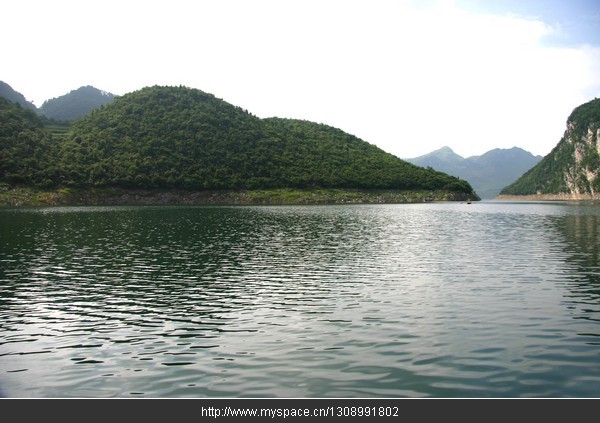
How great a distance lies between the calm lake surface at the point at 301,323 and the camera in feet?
60.0

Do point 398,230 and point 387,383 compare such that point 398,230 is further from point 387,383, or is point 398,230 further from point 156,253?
point 387,383

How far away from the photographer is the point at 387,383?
58.9 ft

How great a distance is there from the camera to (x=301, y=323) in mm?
26531

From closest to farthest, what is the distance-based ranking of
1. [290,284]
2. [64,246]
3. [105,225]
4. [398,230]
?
[290,284], [64,246], [398,230], [105,225]

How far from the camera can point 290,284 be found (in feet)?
125

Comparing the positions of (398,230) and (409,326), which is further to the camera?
(398,230)

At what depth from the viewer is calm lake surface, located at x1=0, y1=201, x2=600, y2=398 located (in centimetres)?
1828

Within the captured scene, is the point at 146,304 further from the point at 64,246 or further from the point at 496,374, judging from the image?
the point at 64,246

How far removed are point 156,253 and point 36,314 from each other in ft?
88.8

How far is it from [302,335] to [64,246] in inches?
1933
